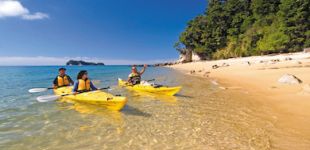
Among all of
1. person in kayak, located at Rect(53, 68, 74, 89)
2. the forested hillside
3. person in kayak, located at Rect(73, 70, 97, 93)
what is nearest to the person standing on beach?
person in kayak, located at Rect(73, 70, 97, 93)

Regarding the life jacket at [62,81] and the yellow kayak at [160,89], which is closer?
the yellow kayak at [160,89]

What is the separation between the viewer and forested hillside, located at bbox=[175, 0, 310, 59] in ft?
127

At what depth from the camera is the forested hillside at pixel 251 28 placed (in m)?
38.6

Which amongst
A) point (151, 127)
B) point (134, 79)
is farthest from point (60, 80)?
point (151, 127)

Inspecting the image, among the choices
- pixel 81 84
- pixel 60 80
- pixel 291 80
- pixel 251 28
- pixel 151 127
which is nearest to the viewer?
pixel 151 127

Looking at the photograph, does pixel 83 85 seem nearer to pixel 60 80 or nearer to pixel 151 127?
pixel 60 80

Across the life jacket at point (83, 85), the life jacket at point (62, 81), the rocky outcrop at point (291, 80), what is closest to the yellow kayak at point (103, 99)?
the life jacket at point (83, 85)

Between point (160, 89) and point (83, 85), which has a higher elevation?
point (83, 85)

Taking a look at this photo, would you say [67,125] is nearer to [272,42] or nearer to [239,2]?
[272,42]

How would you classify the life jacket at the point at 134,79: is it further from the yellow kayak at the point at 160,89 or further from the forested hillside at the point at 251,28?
the forested hillside at the point at 251,28

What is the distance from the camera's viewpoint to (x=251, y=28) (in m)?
48.3

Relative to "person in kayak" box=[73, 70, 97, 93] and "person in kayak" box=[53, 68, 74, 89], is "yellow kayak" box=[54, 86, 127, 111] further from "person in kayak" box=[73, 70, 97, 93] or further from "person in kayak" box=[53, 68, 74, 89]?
"person in kayak" box=[53, 68, 74, 89]

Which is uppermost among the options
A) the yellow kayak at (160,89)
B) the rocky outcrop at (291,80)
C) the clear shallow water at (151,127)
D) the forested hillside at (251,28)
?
the forested hillside at (251,28)

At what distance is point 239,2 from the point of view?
5747cm
